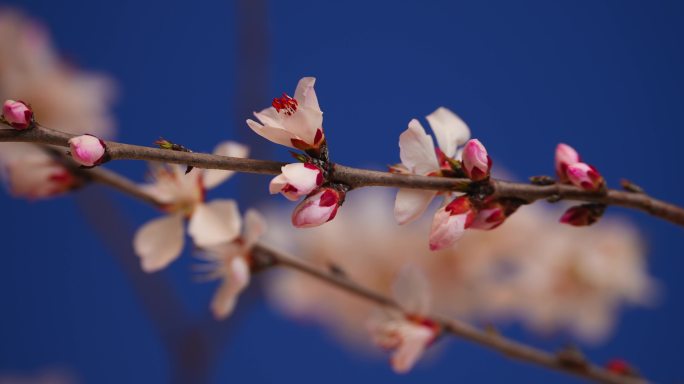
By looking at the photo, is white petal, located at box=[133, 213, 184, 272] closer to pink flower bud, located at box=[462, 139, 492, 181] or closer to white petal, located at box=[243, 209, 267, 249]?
white petal, located at box=[243, 209, 267, 249]

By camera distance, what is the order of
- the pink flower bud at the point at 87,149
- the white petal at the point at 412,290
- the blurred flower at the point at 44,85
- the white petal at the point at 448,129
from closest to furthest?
the pink flower bud at the point at 87,149 < the white petal at the point at 448,129 < the white petal at the point at 412,290 < the blurred flower at the point at 44,85

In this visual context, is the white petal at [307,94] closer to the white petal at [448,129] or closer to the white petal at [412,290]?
the white petal at [448,129]

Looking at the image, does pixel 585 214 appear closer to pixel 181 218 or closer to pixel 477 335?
pixel 477 335

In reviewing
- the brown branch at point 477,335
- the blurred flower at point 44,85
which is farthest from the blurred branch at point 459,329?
the blurred flower at point 44,85

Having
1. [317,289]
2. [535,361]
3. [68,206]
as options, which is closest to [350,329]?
[317,289]

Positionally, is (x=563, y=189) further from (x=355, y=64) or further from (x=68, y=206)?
(x=68, y=206)

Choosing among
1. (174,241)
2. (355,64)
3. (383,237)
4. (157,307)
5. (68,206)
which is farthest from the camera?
(68,206)
